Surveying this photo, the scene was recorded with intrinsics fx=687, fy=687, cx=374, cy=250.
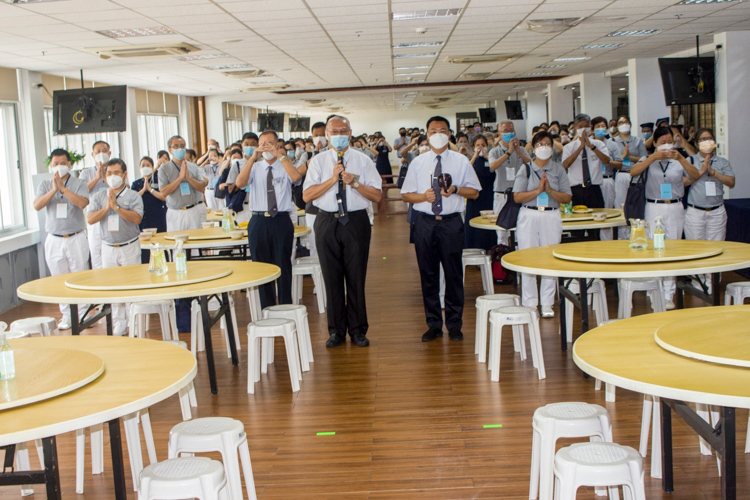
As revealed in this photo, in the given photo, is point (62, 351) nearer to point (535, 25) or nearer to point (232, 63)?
point (535, 25)

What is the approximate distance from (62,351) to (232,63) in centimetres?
1032

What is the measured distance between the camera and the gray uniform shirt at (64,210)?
22.0 ft

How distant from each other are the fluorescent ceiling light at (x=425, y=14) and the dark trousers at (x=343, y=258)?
384cm

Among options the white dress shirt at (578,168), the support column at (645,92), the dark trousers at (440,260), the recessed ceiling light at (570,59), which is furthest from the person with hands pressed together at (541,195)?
the support column at (645,92)

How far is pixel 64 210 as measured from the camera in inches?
264

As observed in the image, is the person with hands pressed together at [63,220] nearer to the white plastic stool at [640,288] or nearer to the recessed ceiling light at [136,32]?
the recessed ceiling light at [136,32]

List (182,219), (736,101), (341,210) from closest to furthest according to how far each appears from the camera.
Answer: (341,210)
(182,219)
(736,101)

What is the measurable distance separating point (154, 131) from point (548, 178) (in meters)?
13.1

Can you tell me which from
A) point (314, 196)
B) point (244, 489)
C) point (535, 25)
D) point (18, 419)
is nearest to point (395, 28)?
point (535, 25)

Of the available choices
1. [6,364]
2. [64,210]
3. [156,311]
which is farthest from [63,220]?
[6,364]

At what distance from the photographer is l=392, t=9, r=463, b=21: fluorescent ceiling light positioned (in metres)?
8.29

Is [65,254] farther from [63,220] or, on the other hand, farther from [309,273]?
[309,273]

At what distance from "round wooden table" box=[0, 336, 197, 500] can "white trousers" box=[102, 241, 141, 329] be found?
3485 millimetres

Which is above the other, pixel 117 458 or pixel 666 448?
pixel 117 458
